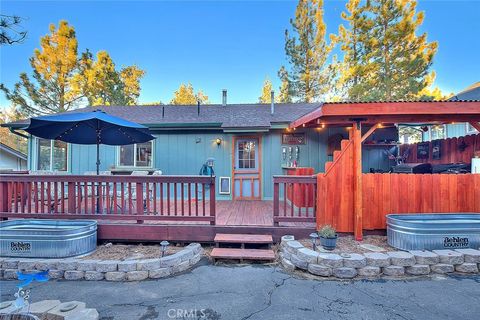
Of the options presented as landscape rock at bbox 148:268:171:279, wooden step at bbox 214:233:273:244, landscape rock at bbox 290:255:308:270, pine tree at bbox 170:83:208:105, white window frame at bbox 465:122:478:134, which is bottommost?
landscape rock at bbox 148:268:171:279

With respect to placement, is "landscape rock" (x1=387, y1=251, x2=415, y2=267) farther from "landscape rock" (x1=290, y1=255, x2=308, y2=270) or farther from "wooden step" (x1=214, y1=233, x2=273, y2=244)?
"wooden step" (x1=214, y1=233, x2=273, y2=244)

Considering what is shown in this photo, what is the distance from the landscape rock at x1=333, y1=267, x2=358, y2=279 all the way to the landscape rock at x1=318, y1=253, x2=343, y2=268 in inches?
2.2

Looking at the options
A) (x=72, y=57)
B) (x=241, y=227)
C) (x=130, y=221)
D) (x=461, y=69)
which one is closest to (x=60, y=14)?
(x=72, y=57)

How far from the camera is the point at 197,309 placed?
2.47 meters

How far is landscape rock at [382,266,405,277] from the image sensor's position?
3188mm

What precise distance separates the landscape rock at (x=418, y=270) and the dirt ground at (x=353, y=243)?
43 centimetres

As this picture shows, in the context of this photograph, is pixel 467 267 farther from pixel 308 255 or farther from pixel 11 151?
pixel 11 151

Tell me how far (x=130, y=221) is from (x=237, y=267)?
2226 mm

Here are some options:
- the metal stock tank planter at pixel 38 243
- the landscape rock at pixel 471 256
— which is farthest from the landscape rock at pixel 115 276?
the landscape rock at pixel 471 256

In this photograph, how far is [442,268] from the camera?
128 inches

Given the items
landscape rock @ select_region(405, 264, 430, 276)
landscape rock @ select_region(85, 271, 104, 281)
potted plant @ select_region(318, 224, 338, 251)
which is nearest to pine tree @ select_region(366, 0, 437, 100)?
landscape rock @ select_region(405, 264, 430, 276)

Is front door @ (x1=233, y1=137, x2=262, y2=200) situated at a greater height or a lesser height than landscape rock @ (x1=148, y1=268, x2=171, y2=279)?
greater

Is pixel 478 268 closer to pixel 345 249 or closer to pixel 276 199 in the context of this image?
pixel 345 249

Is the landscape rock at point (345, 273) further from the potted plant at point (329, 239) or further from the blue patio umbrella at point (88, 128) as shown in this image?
the blue patio umbrella at point (88, 128)
